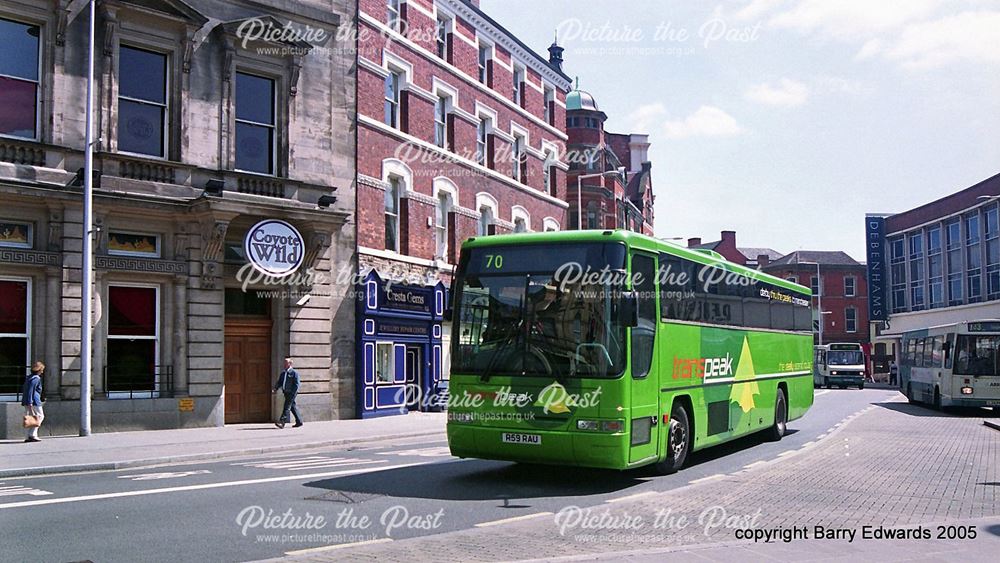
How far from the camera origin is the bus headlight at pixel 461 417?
38.5ft

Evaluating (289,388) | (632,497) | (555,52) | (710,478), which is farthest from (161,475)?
(555,52)

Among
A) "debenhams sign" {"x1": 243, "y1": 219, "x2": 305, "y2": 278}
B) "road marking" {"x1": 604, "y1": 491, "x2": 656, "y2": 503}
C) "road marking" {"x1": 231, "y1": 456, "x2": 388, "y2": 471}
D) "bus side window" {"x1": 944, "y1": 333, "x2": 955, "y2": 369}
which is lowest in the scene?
"road marking" {"x1": 231, "y1": 456, "x2": 388, "y2": 471}

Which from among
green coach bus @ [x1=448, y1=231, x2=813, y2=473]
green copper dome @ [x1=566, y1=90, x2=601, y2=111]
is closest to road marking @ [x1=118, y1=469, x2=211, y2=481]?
green coach bus @ [x1=448, y1=231, x2=813, y2=473]

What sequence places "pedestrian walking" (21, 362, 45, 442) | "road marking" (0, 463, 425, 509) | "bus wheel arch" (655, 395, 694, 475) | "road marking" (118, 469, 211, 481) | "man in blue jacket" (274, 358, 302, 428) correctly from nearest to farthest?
1. "road marking" (0, 463, 425, 509)
2. "bus wheel arch" (655, 395, 694, 475)
3. "road marking" (118, 469, 211, 481)
4. "pedestrian walking" (21, 362, 45, 442)
5. "man in blue jacket" (274, 358, 302, 428)

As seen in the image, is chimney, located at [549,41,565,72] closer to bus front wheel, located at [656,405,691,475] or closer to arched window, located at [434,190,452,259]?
arched window, located at [434,190,452,259]

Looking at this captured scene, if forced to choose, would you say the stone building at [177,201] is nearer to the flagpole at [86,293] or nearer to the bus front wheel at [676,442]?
the flagpole at [86,293]

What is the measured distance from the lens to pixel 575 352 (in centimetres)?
1121

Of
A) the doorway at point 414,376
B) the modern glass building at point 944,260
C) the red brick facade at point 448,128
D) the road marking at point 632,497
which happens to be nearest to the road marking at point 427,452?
the road marking at point 632,497

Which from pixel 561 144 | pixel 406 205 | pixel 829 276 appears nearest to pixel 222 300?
pixel 406 205

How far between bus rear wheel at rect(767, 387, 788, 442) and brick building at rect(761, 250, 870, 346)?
241ft

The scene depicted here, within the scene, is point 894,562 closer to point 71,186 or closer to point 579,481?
point 579,481

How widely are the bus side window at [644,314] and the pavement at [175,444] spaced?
8330 mm

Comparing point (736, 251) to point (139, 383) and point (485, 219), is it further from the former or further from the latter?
point (139, 383)

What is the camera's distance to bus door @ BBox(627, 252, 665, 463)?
11266 millimetres
